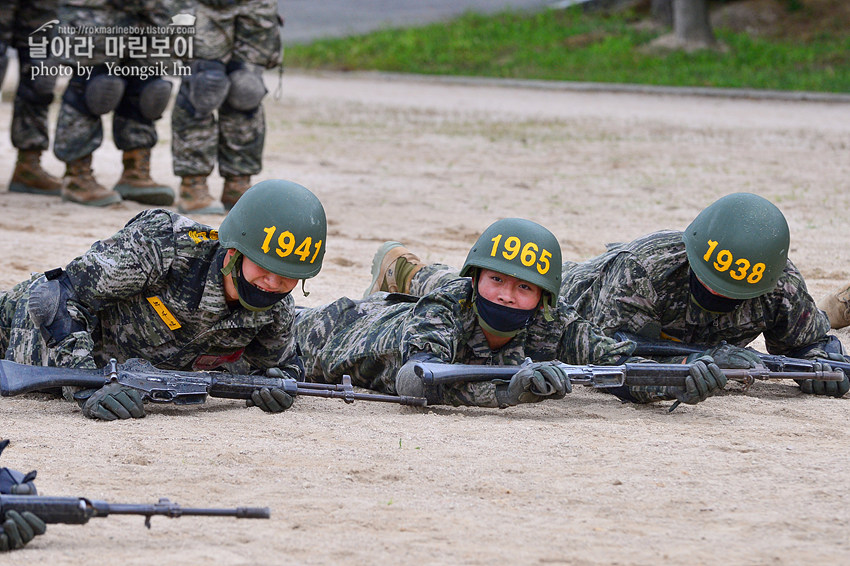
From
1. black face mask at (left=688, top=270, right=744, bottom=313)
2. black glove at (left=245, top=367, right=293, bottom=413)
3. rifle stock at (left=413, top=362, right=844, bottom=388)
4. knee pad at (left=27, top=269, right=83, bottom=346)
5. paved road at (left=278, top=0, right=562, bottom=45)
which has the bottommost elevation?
black glove at (left=245, top=367, right=293, bottom=413)

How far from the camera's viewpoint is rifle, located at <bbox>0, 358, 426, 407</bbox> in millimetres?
4781

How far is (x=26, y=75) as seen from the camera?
32.5 feet

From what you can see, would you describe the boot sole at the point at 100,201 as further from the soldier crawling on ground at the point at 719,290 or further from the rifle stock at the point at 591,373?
the rifle stock at the point at 591,373

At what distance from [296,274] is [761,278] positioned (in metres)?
2.03

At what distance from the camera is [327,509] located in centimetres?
391

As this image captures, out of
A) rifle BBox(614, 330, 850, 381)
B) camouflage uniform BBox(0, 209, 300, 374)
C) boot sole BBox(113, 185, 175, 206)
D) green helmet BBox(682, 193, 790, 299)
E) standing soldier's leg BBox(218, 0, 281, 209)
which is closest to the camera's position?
camouflage uniform BBox(0, 209, 300, 374)

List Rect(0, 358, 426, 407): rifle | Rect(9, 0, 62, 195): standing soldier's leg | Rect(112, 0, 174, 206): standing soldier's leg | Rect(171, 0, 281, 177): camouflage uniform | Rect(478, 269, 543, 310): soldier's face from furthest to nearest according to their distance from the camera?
1. Rect(9, 0, 62, 195): standing soldier's leg
2. Rect(112, 0, 174, 206): standing soldier's leg
3. Rect(171, 0, 281, 177): camouflage uniform
4. Rect(478, 269, 543, 310): soldier's face
5. Rect(0, 358, 426, 407): rifle

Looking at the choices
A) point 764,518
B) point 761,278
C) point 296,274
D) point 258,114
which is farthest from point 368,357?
point 258,114

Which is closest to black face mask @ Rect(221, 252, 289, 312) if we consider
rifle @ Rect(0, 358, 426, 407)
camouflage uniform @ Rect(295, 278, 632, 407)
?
rifle @ Rect(0, 358, 426, 407)

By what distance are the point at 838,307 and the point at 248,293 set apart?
3.49m

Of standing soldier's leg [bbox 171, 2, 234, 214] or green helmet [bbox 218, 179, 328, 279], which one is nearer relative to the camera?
green helmet [bbox 218, 179, 328, 279]

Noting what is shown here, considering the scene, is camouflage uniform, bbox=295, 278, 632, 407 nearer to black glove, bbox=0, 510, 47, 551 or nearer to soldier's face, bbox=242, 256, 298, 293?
soldier's face, bbox=242, 256, 298, 293

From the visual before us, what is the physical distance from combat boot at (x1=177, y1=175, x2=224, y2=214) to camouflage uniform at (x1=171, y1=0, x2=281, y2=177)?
0.23 ft

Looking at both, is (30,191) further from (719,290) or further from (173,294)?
(719,290)
